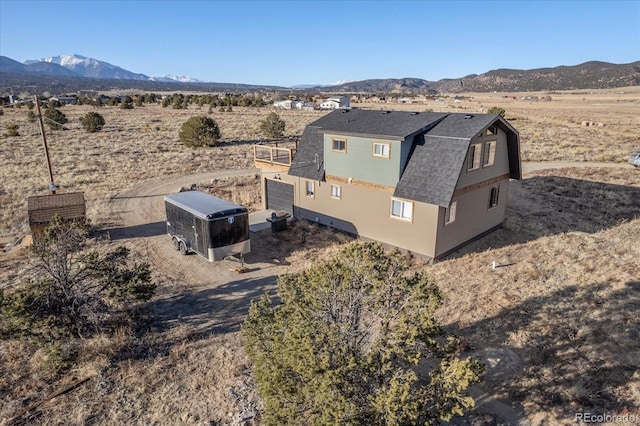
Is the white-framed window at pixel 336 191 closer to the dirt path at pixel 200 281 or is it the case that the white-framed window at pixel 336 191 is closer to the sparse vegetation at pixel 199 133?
the dirt path at pixel 200 281

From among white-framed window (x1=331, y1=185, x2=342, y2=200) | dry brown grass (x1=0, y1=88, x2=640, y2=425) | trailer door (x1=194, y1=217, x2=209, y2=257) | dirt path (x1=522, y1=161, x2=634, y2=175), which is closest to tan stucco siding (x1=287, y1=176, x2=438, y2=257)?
white-framed window (x1=331, y1=185, x2=342, y2=200)

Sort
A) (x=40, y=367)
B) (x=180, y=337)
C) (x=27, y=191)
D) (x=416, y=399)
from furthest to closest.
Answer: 1. (x=27, y=191)
2. (x=180, y=337)
3. (x=40, y=367)
4. (x=416, y=399)

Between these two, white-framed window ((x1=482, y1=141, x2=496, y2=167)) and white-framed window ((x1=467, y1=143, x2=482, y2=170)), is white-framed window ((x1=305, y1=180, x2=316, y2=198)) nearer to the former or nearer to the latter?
white-framed window ((x1=467, y1=143, x2=482, y2=170))

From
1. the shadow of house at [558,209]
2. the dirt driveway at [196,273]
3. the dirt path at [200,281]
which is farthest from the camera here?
the shadow of house at [558,209]

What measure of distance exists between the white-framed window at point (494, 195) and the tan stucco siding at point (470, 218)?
163 millimetres

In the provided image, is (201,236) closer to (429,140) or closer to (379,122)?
(379,122)

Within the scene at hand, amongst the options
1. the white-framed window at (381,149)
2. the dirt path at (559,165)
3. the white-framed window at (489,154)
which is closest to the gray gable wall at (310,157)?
the white-framed window at (381,149)

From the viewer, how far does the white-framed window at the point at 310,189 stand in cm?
2325

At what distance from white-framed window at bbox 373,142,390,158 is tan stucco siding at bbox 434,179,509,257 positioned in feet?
12.8

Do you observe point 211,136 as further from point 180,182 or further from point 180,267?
point 180,267

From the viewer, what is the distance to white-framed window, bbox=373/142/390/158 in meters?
19.2

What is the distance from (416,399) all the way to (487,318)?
296 inches

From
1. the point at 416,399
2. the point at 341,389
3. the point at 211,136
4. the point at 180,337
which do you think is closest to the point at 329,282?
the point at 341,389

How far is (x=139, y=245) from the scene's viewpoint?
20562 mm
